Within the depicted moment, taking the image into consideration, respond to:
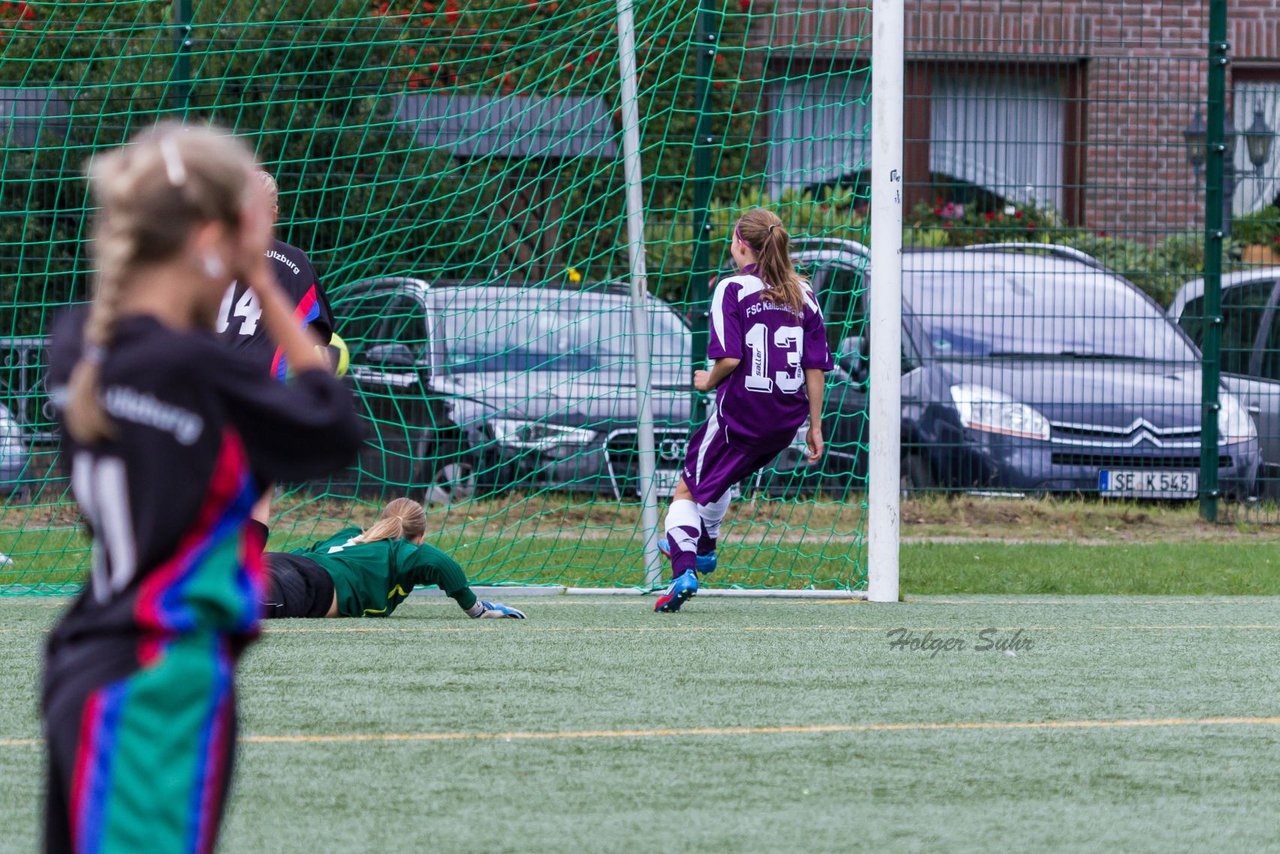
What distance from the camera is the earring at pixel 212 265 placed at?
82.7 inches

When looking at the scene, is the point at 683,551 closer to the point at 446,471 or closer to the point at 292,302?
the point at 292,302

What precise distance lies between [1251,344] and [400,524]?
5890 mm

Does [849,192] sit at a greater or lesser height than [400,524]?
greater

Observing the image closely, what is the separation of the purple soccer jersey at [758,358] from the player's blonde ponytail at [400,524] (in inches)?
50.1

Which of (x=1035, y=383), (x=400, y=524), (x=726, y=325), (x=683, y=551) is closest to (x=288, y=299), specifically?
(x=400, y=524)

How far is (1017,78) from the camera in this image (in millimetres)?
9938

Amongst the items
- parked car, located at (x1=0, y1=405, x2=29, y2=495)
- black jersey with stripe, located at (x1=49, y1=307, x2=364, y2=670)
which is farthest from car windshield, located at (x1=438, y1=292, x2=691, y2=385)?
black jersey with stripe, located at (x1=49, y1=307, x2=364, y2=670)

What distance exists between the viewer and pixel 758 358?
6746mm

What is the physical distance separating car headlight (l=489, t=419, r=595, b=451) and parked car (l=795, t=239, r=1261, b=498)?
192cm

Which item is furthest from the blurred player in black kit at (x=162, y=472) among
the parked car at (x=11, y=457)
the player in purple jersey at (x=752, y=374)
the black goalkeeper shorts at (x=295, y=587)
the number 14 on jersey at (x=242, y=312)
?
the parked car at (x=11, y=457)

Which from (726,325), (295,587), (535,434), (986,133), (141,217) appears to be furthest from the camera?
(986,133)

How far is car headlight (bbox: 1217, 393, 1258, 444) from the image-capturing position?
9.93 meters

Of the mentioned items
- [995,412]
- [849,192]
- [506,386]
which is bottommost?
[995,412]

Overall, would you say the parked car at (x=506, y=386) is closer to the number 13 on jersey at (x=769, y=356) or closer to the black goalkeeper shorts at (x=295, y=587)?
the number 13 on jersey at (x=769, y=356)
